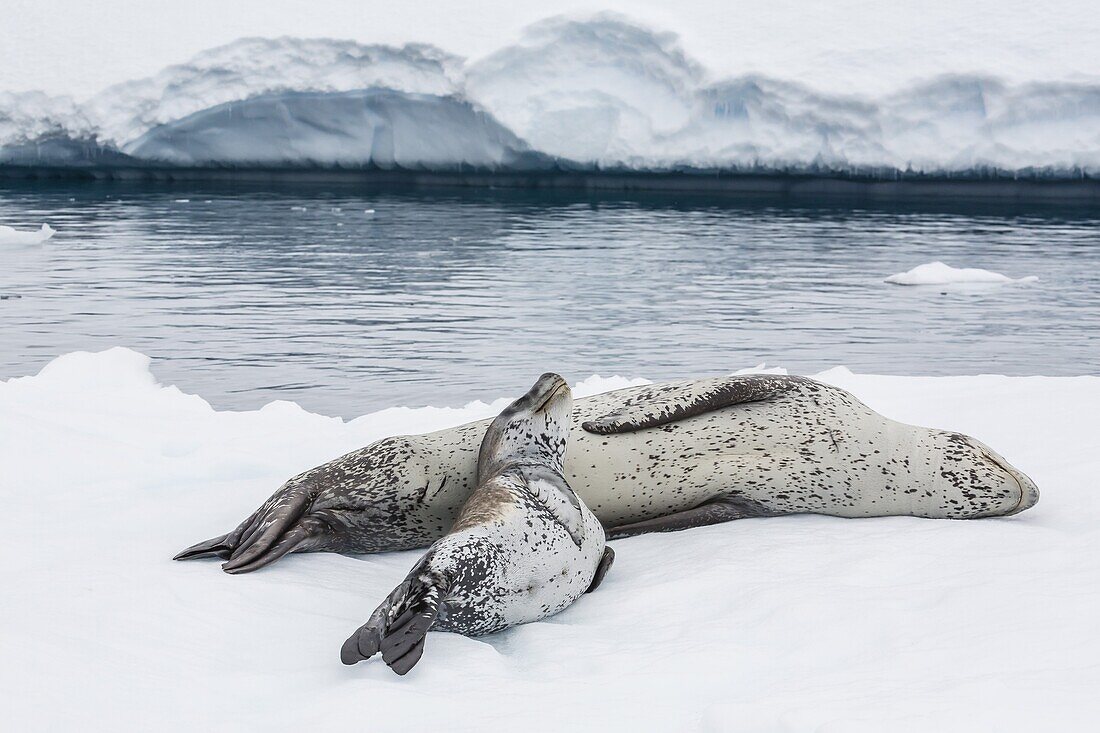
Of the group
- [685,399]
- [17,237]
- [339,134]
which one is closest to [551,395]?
[685,399]

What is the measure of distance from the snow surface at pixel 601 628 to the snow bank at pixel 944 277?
23.5ft

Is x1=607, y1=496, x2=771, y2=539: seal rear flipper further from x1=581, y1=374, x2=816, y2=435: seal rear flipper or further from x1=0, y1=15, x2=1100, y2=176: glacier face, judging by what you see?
x1=0, y1=15, x2=1100, y2=176: glacier face

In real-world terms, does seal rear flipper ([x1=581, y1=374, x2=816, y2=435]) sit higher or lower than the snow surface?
higher

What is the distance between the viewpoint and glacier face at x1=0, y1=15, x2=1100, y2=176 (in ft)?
55.0

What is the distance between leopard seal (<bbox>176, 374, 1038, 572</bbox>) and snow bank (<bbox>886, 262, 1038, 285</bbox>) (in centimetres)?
759

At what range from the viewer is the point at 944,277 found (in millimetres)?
10961

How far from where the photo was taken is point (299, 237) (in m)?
13.4

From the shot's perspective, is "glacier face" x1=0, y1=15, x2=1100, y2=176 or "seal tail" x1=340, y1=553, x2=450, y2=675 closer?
"seal tail" x1=340, y1=553, x2=450, y2=675

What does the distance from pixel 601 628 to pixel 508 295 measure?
7303mm

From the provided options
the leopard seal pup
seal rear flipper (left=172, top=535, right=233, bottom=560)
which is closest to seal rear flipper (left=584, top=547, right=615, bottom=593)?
the leopard seal pup

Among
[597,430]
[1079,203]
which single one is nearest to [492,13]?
[1079,203]

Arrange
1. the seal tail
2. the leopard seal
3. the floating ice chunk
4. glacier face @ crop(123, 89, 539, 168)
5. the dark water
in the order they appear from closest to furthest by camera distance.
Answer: the seal tail → the leopard seal → the dark water → the floating ice chunk → glacier face @ crop(123, 89, 539, 168)

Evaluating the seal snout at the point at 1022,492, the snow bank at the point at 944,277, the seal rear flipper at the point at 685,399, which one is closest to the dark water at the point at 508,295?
the snow bank at the point at 944,277

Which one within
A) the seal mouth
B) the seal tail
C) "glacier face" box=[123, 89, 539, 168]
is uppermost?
"glacier face" box=[123, 89, 539, 168]
